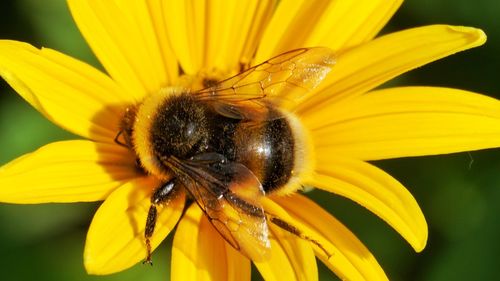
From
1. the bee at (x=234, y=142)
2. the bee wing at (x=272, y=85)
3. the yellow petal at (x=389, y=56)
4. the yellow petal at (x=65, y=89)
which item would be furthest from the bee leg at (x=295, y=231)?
the yellow petal at (x=65, y=89)

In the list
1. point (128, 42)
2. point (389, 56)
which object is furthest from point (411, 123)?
point (128, 42)

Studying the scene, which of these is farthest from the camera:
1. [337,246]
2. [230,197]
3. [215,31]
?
[215,31]

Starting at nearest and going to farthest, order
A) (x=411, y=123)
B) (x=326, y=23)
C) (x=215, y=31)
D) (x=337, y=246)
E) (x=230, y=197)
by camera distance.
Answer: (x=230, y=197)
(x=337, y=246)
(x=411, y=123)
(x=326, y=23)
(x=215, y=31)

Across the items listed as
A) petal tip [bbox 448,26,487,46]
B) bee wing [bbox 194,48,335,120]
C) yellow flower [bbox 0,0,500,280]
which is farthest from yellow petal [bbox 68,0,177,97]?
petal tip [bbox 448,26,487,46]

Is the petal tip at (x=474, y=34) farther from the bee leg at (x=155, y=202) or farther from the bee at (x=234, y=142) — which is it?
the bee leg at (x=155, y=202)

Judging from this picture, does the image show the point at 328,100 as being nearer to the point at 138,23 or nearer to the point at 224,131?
the point at 224,131

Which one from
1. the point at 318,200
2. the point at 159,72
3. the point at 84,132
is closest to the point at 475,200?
the point at 318,200

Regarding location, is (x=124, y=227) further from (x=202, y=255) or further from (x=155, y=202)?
(x=202, y=255)
